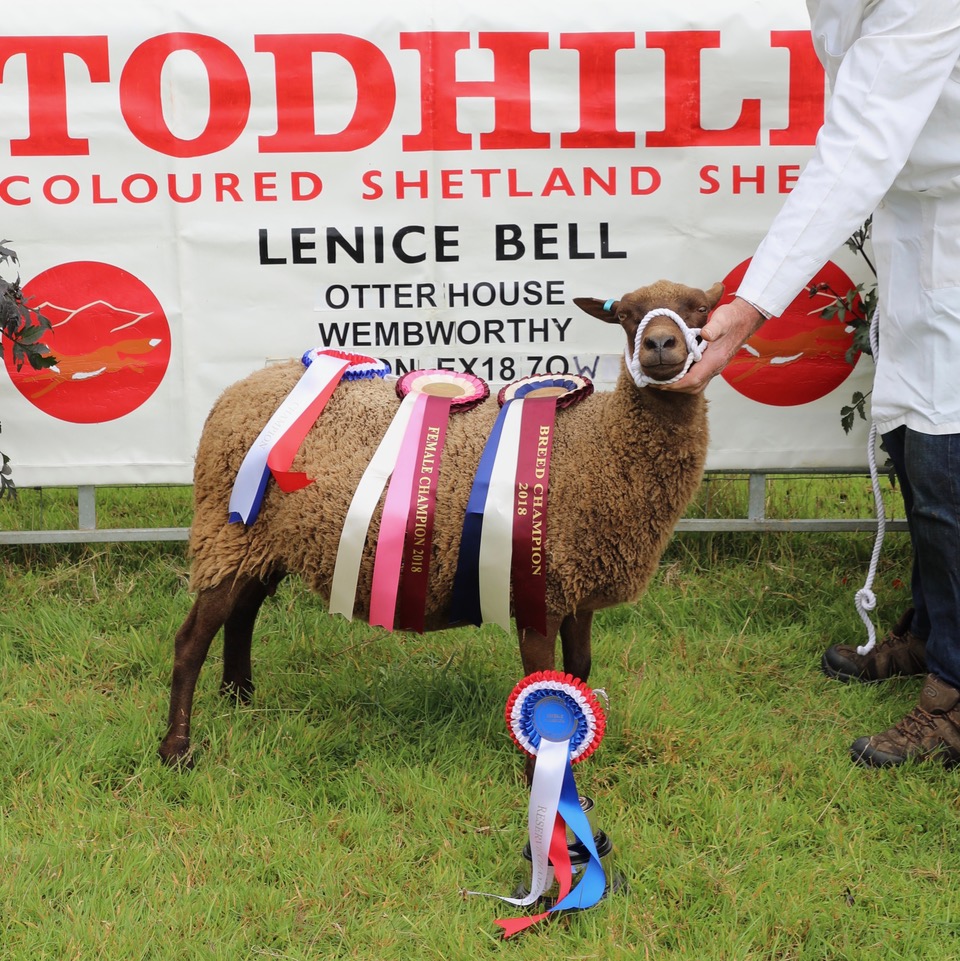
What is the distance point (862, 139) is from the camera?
3.06 metres

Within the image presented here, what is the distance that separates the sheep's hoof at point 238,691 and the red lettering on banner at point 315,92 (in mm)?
2341

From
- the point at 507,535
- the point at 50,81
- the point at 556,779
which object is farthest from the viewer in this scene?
the point at 50,81

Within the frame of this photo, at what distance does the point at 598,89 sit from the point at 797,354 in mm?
1478

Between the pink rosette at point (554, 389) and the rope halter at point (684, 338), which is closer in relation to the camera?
the rope halter at point (684, 338)

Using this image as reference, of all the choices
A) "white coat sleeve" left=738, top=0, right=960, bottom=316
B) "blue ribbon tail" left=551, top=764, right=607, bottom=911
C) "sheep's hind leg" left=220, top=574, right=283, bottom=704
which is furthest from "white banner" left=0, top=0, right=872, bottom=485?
"blue ribbon tail" left=551, top=764, right=607, bottom=911

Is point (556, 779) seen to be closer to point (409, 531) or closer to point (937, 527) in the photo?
point (409, 531)

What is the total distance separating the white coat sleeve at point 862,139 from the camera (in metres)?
3.03

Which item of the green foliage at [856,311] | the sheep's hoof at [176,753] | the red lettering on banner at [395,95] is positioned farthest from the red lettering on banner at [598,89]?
the sheep's hoof at [176,753]

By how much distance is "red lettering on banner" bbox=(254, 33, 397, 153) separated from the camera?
476cm

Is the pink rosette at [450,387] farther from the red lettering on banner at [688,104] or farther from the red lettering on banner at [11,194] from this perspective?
the red lettering on banner at [11,194]

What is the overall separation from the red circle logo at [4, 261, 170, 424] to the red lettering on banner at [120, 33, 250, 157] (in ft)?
2.03

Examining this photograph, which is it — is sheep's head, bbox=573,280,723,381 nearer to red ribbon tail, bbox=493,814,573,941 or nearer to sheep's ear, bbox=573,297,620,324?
sheep's ear, bbox=573,297,620,324

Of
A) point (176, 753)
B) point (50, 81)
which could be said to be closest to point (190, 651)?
point (176, 753)

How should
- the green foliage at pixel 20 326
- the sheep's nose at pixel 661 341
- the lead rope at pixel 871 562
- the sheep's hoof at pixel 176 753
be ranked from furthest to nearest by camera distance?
the green foliage at pixel 20 326 → the lead rope at pixel 871 562 → the sheep's hoof at pixel 176 753 → the sheep's nose at pixel 661 341
